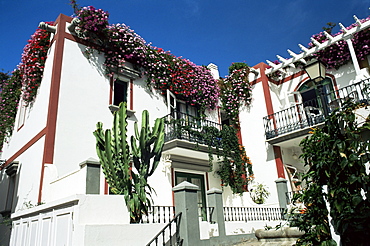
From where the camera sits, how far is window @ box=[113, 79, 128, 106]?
1102 centimetres

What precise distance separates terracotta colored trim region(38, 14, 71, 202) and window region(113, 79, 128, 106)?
2.06 m

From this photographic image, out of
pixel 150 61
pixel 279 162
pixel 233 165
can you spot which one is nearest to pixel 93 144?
pixel 150 61

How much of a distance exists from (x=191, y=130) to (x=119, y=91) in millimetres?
3004

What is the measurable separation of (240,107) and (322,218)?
10403 millimetres

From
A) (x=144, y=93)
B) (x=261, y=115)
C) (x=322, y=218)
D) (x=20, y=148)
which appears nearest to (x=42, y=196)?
(x=20, y=148)

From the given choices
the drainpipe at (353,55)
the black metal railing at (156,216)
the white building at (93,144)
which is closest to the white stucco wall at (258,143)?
the white building at (93,144)

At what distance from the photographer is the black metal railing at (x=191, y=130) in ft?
35.2

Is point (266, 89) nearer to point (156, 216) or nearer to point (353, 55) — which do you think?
point (353, 55)

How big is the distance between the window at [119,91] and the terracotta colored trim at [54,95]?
2.06m

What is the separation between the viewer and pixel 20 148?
37.0 feet

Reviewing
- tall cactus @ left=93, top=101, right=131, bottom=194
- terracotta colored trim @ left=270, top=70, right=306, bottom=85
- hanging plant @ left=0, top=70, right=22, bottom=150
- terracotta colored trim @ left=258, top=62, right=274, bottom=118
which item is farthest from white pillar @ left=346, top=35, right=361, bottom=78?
hanging plant @ left=0, top=70, right=22, bottom=150

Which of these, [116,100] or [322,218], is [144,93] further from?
[322,218]

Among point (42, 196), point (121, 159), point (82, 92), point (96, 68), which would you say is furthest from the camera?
point (96, 68)

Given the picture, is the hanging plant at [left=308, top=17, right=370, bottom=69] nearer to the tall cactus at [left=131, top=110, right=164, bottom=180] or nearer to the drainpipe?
the drainpipe
